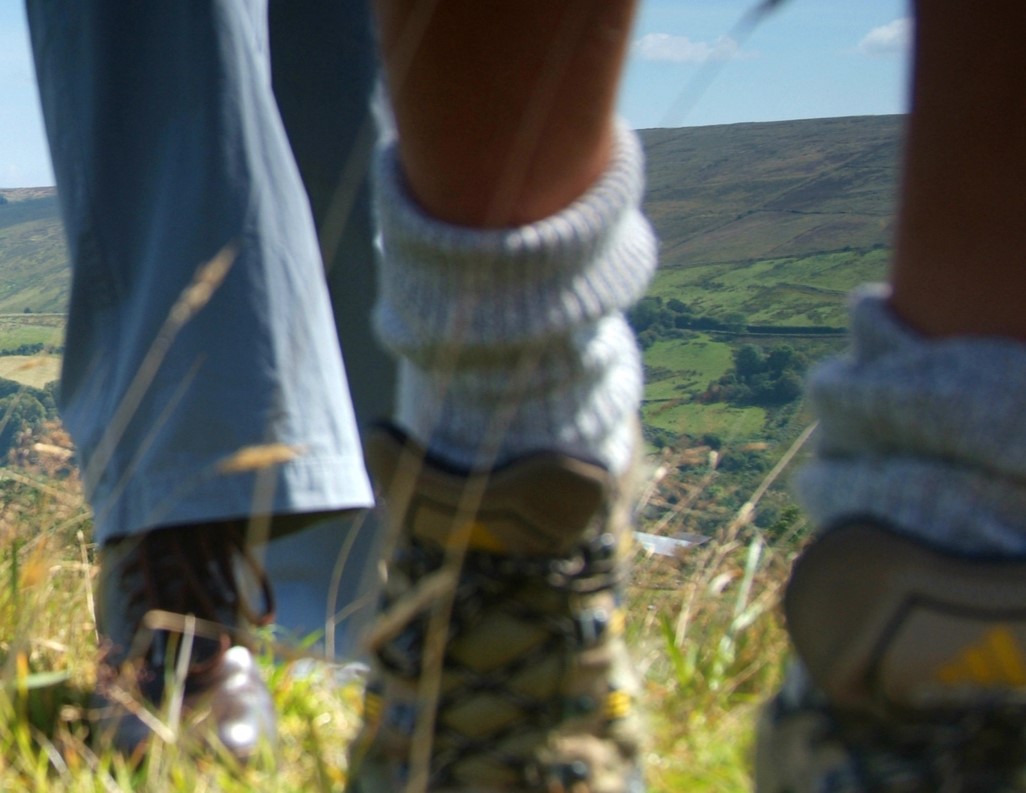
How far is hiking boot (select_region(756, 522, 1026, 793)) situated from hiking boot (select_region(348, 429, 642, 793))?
0.60 feet

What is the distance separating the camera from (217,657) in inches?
50.0

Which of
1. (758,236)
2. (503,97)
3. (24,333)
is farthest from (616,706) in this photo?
(758,236)

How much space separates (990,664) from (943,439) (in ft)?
0.46

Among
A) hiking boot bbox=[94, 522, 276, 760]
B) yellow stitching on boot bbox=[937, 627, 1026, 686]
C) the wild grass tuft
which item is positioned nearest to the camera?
yellow stitching on boot bbox=[937, 627, 1026, 686]

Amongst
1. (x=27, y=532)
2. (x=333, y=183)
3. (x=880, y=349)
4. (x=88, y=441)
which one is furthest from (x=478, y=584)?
(x=27, y=532)

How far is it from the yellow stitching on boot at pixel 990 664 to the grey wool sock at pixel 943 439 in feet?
0.19

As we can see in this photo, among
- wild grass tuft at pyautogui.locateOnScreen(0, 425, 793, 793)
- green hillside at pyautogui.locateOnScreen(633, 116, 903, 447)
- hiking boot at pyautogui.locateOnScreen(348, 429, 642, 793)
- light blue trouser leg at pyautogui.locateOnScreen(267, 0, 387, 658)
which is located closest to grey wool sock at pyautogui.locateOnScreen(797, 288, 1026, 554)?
hiking boot at pyautogui.locateOnScreen(348, 429, 642, 793)

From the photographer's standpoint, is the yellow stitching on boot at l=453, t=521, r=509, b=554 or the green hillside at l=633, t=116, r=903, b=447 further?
the green hillside at l=633, t=116, r=903, b=447

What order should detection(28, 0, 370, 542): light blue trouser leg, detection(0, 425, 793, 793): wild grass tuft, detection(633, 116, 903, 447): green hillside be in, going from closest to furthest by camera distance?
detection(0, 425, 793, 793): wild grass tuft, detection(28, 0, 370, 542): light blue trouser leg, detection(633, 116, 903, 447): green hillside

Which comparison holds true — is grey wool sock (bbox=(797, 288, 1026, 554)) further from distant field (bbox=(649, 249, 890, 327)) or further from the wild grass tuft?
distant field (bbox=(649, 249, 890, 327))

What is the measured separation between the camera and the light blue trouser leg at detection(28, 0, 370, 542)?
134 centimetres

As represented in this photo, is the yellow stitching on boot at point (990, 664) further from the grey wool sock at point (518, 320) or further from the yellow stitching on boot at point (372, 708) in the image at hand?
the yellow stitching on boot at point (372, 708)

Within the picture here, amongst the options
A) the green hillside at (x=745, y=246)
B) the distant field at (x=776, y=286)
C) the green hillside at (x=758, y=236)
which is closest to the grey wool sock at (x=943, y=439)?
the green hillside at (x=758, y=236)

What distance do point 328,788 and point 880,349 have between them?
1.81 ft
